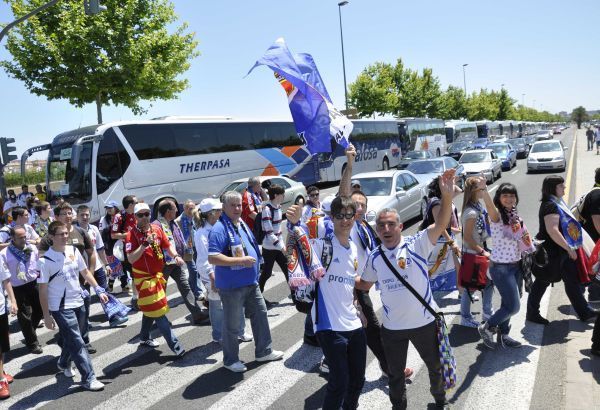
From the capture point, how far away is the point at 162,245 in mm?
5488

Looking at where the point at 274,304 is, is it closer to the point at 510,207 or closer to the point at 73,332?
the point at 73,332

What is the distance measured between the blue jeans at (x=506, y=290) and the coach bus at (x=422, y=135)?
2926 cm

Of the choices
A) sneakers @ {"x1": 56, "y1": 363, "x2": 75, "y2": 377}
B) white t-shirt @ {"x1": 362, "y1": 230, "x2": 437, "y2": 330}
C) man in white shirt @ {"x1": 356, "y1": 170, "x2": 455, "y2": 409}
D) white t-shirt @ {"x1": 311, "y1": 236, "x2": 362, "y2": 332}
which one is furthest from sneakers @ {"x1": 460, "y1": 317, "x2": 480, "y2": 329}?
sneakers @ {"x1": 56, "y1": 363, "x2": 75, "y2": 377}

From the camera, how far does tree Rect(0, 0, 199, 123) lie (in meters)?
18.8

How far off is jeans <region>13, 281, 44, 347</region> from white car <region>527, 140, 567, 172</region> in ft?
75.3

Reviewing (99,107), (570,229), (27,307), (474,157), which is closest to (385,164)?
(474,157)

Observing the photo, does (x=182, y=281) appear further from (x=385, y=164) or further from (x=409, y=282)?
(x=385, y=164)

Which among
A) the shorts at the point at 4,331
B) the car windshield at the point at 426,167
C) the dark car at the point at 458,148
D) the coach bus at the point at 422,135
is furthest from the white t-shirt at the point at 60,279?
the coach bus at the point at 422,135

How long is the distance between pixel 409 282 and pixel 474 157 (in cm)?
2017

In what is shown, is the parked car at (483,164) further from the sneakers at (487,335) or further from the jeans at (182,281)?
the jeans at (182,281)

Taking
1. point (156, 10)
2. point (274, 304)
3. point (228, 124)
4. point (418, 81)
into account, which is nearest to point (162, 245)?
point (274, 304)

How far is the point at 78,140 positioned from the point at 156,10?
1011 cm

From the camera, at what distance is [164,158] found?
51.6 ft

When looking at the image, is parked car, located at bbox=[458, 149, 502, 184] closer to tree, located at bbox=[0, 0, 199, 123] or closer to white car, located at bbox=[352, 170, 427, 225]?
white car, located at bbox=[352, 170, 427, 225]
